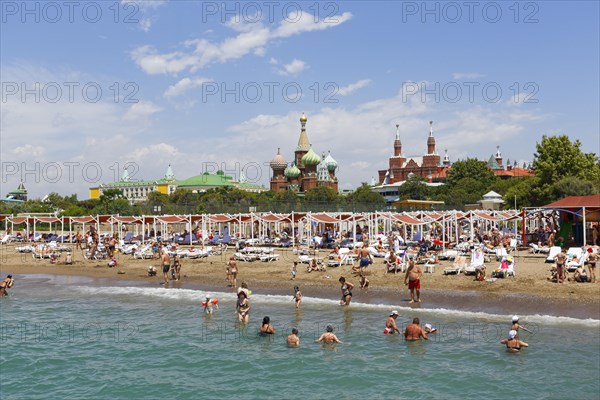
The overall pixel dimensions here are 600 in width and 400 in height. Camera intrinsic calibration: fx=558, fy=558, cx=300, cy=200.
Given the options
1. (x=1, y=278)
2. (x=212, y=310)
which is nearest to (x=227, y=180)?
(x=1, y=278)

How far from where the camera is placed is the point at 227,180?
174500mm

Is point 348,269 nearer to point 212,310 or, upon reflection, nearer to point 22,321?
point 212,310

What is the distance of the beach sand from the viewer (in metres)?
16.5

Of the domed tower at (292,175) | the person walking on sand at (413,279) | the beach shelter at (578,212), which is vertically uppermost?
the domed tower at (292,175)

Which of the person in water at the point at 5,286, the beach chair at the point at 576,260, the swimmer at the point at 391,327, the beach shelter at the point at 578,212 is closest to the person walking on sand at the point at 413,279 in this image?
the swimmer at the point at 391,327

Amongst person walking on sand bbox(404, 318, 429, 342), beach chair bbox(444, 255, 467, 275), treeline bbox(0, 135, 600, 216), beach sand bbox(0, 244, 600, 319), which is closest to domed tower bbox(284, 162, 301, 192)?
treeline bbox(0, 135, 600, 216)

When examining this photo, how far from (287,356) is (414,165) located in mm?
132049

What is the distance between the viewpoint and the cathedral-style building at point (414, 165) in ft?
459

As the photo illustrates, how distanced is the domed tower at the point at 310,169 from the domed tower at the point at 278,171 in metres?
5.14

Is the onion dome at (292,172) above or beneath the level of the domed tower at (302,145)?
beneath

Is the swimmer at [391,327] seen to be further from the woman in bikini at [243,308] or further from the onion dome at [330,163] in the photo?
the onion dome at [330,163]

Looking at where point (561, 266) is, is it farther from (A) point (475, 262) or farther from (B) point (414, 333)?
(B) point (414, 333)

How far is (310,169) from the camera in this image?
128 meters

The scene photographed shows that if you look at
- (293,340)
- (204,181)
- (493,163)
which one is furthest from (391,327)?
(204,181)
